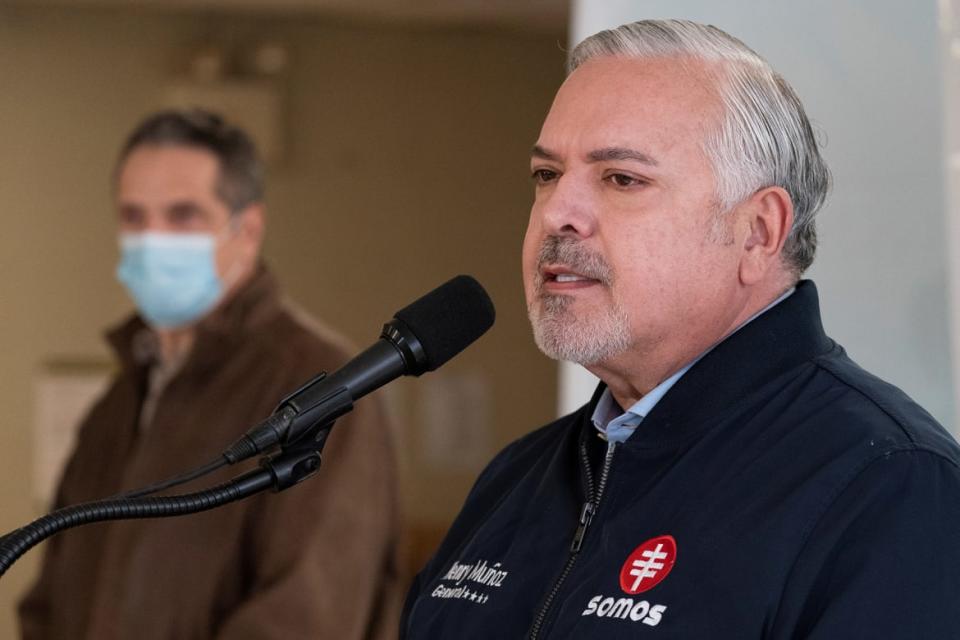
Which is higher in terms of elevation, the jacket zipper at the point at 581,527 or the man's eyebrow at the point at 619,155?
the man's eyebrow at the point at 619,155

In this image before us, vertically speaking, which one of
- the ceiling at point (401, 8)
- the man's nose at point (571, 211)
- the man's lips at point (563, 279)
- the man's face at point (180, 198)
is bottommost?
the man's lips at point (563, 279)

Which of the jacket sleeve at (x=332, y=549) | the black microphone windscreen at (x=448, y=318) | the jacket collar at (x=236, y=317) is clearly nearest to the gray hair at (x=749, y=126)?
the black microphone windscreen at (x=448, y=318)

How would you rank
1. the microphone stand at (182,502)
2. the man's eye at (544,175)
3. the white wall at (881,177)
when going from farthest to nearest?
the white wall at (881,177) < the man's eye at (544,175) < the microphone stand at (182,502)

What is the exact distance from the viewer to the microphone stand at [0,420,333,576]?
112cm

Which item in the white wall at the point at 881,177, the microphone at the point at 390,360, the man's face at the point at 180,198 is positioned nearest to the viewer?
the microphone at the point at 390,360

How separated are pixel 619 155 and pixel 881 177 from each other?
0.63 metres

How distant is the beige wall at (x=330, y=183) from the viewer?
504 cm

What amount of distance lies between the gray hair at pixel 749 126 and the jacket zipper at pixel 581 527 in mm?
314

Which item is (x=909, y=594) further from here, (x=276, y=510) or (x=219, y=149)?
(x=219, y=149)

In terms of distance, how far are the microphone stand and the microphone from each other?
0.05 ft

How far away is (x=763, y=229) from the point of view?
4.91 ft

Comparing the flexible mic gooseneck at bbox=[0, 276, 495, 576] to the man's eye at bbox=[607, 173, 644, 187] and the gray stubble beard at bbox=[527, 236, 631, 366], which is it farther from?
the man's eye at bbox=[607, 173, 644, 187]

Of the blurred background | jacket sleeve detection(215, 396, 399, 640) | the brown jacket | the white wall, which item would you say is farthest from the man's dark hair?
the blurred background

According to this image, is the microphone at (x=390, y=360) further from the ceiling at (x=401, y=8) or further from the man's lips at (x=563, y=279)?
the ceiling at (x=401, y=8)
